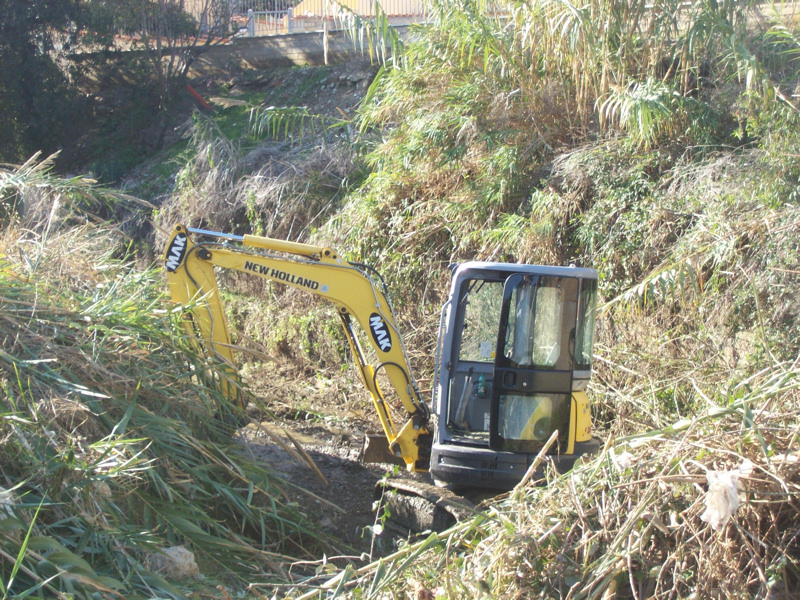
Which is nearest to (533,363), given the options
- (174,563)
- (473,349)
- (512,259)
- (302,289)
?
(473,349)

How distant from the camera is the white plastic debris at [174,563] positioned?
3.71 metres

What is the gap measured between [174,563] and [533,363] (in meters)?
2.65

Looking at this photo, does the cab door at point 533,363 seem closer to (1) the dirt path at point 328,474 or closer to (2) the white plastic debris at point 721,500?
(1) the dirt path at point 328,474

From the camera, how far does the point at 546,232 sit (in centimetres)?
776

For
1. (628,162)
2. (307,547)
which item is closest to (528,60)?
(628,162)

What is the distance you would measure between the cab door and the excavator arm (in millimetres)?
1012

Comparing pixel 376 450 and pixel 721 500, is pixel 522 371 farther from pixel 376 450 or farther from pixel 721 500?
pixel 721 500

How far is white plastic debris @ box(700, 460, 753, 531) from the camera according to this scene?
2346mm

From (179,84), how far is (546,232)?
39.0 feet

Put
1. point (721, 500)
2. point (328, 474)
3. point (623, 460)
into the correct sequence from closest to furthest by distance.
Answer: point (721, 500) → point (623, 460) → point (328, 474)

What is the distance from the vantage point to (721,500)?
7.70ft

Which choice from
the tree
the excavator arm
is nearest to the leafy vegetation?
the excavator arm

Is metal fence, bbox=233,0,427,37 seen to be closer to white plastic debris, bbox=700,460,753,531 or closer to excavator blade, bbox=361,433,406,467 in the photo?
excavator blade, bbox=361,433,406,467

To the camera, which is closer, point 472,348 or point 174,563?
point 174,563
